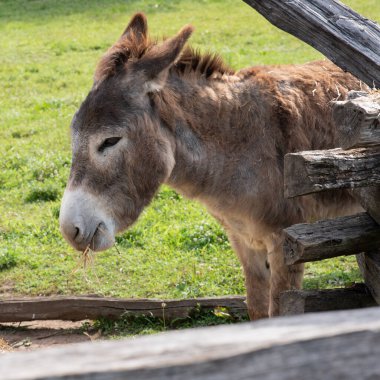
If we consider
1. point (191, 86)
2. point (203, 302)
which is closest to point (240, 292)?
point (203, 302)

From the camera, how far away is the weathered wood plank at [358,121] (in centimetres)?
305

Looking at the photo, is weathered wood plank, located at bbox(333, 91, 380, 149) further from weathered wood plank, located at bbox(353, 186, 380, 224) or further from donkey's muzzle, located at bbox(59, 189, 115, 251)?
donkey's muzzle, located at bbox(59, 189, 115, 251)

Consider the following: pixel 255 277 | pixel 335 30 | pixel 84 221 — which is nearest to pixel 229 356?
pixel 335 30

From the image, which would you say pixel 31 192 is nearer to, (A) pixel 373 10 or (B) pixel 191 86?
(B) pixel 191 86

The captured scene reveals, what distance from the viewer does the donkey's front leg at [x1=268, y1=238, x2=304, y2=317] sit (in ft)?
15.8

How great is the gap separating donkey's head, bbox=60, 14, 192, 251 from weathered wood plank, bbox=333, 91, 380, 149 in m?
1.50

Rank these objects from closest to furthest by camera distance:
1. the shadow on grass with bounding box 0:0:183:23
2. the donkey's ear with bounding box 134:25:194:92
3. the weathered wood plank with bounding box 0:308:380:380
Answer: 1. the weathered wood plank with bounding box 0:308:380:380
2. the donkey's ear with bounding box 134:25:194:92
3. the shadow on grass with bounding box 0:0:183:23

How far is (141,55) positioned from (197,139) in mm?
639

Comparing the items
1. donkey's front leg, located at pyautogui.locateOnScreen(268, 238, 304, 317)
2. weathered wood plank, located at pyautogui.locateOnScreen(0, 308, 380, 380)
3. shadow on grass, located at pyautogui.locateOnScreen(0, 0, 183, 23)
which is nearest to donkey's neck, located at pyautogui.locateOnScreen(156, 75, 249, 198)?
donkey's front leg, located at pyautogui.locateOnScreen(268, 238, 304, 317)

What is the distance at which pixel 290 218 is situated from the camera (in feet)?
15.5

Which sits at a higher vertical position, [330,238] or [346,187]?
[346,187]

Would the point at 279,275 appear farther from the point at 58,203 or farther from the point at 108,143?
the point at 58,203

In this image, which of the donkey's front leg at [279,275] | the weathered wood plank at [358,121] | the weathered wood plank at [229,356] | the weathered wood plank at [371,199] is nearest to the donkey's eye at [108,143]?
the donkey's front leg at [279,275]

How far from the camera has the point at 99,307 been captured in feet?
18.8
